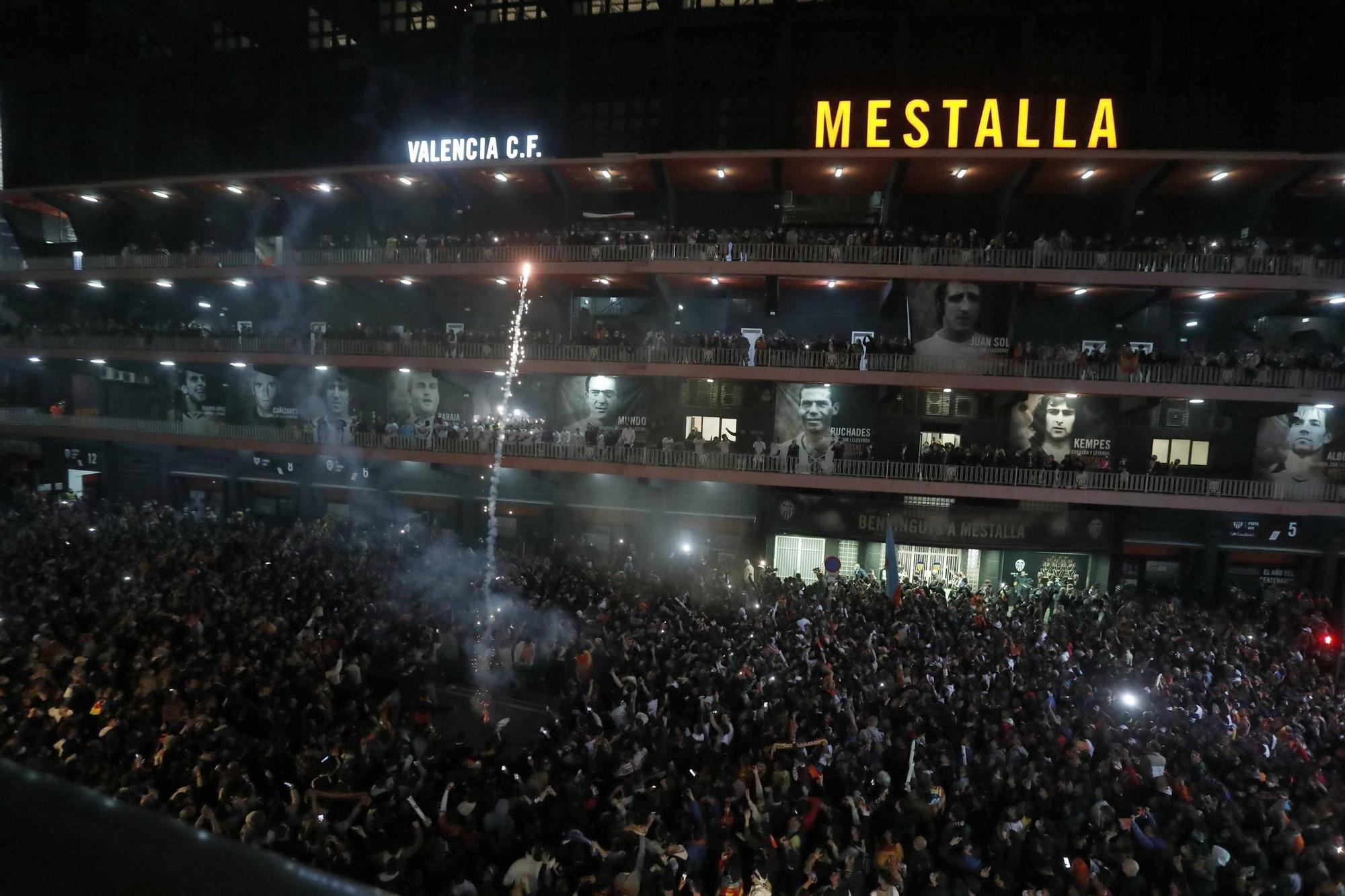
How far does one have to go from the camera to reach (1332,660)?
15.0m

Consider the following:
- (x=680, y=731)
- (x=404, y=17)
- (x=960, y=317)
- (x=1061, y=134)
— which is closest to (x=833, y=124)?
(x=1061, y=134)

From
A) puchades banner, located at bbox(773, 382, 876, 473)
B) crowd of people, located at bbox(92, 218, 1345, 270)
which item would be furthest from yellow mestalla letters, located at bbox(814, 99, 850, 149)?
puchades banner, located at bbox(773, 382, 876, 473)

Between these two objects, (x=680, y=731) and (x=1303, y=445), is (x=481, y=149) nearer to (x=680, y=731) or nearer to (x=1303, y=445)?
(x=680, y=731)

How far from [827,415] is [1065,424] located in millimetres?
6803

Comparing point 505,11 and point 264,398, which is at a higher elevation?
point 505,11

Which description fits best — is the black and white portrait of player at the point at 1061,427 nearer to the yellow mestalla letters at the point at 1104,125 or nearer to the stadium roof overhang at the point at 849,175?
the stadium roof overhang at the point at 849,175

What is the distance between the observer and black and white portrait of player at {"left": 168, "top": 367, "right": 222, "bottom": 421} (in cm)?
2838

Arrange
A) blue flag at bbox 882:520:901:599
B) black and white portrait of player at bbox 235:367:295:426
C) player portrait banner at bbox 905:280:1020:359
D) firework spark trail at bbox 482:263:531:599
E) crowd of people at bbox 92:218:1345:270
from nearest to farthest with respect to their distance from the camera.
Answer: blue flag at bbox 882:520:901:599 < crowd of people at bbox 92:218:1345:270 < player portrait banner at bbox 905:280:1020:359 < firework spark trail at bbox 482:263:531:599 < black and white portrait of player at bbox 235:367:295:426

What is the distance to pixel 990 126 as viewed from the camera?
20500 mm

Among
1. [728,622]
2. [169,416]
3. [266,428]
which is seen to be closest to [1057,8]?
[728,622]

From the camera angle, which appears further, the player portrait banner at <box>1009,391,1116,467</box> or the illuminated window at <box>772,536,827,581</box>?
the illuminated window at <box>772,536,827,581</box>

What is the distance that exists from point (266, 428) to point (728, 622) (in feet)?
61.8

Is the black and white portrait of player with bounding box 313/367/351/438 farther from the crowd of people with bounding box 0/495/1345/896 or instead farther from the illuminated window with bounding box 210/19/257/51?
the illuminated window with bounding box 210/19/257/51

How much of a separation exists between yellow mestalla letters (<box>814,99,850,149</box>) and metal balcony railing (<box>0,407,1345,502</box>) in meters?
9.10
